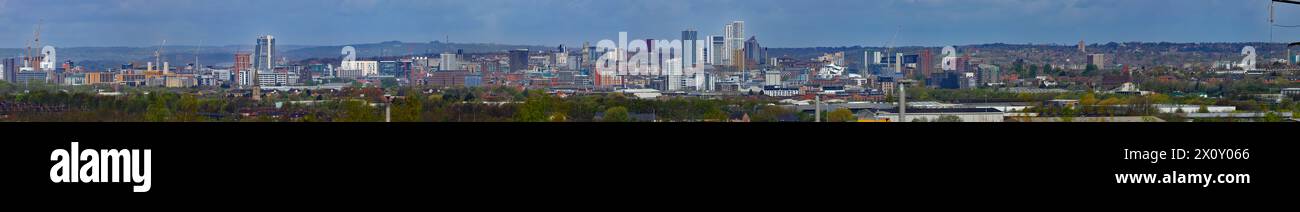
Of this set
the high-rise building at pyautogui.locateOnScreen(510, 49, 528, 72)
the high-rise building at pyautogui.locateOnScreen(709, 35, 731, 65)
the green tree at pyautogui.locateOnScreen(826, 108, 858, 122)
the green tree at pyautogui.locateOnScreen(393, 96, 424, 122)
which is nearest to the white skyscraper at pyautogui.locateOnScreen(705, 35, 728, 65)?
the high-rise building at pyautogui.locateOnScreen(709, 35, 731, 65)

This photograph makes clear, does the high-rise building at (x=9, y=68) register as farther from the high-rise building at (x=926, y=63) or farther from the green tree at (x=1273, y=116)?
the green tree at (x=1273, y=116)

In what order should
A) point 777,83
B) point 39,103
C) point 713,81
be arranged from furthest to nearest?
point 713,81 → point 777,83 → point 39,103

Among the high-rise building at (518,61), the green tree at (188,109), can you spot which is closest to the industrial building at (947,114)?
the green tree at (188,109)

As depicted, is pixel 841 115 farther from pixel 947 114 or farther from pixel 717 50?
pixel 717 50
